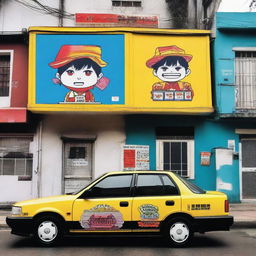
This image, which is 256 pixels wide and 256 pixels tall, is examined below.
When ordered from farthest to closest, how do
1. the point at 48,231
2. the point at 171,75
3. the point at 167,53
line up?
the point at 167,53
the point at 171,75
the point at 48,231

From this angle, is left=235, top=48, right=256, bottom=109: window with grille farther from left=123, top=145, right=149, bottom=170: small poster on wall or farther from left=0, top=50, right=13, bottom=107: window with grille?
left=0, top=50, right=13, bottom=107: window with grille

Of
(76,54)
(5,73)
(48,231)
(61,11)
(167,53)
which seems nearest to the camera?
(48,231)

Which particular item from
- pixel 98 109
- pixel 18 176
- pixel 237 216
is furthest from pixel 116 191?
pixel 18 176

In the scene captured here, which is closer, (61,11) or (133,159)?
(133,159)

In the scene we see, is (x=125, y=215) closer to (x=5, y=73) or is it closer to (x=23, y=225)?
(x=23, y=225)

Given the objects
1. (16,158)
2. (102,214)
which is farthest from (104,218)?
(16,158)

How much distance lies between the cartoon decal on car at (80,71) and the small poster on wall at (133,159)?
2.10 meters

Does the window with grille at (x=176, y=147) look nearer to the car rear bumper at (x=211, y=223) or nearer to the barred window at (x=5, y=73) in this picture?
the barred window at (x=5, y=73)

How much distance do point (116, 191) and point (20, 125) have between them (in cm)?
717

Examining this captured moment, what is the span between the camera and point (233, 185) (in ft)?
47.0

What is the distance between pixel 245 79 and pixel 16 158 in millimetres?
8526

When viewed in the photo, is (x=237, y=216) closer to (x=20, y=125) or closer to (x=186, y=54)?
(x=186, y=54)

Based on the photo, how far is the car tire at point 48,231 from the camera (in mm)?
8258

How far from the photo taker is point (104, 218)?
8.20 meters
